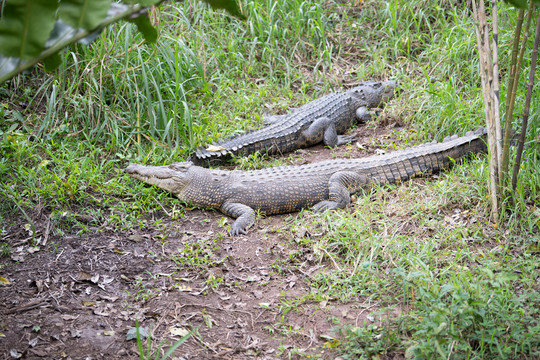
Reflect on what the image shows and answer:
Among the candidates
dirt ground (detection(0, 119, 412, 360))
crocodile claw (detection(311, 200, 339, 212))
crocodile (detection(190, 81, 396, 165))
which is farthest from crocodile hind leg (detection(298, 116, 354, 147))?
dirt ground (detection(0, 119, 412, 360))

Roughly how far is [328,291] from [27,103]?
4572 mm

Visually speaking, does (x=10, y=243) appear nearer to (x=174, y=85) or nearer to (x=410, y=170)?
(x=174, y=85)

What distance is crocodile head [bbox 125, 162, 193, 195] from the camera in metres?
5.04

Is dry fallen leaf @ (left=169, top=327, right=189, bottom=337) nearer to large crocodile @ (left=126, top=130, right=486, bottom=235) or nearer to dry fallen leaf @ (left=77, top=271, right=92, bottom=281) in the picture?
dry fallen leaf @ (left=77, top=271, right=92, bottom=281)

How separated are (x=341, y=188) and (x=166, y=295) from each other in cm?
227

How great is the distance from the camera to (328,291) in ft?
11.6

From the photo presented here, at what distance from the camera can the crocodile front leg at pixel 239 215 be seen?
461cm

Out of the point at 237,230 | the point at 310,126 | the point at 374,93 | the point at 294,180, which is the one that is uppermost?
the point at 374,93

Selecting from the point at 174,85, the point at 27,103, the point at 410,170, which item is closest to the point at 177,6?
the point at 174,85

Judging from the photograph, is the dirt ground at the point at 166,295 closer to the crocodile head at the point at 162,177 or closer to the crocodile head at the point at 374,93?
the crocodile head at the point at 162,177

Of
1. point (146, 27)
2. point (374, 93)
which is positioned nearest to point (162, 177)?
point (146, 27)

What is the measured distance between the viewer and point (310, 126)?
6414mm

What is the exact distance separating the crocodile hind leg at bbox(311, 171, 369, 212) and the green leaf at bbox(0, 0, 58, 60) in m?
3.65

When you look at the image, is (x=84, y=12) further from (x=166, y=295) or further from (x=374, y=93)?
(x=374, y=93)
